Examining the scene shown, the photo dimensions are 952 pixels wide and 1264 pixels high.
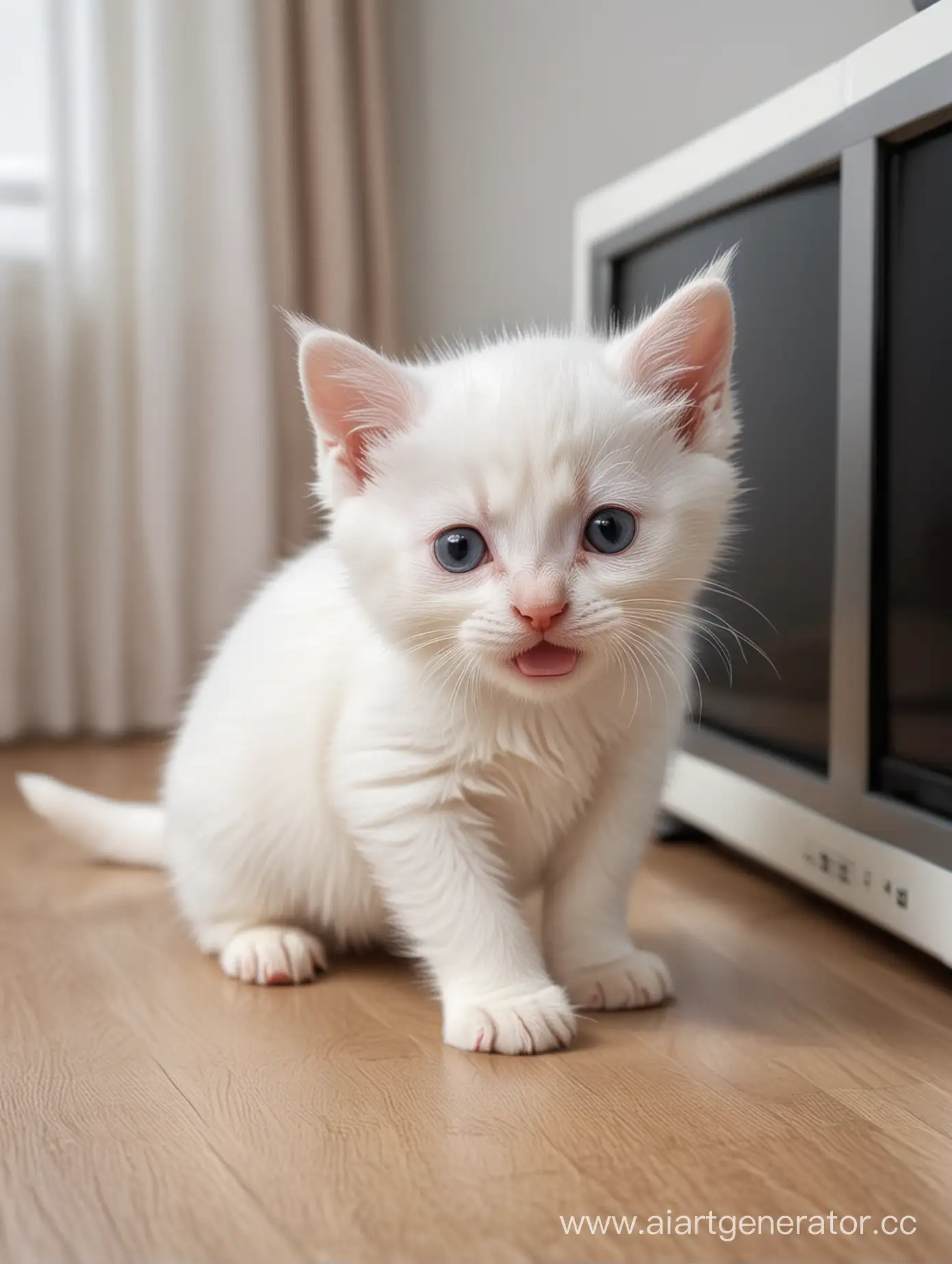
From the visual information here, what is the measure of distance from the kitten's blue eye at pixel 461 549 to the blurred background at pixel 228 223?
6.37 ft

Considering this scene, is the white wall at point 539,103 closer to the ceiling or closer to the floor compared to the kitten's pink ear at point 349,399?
closer to the ceiling

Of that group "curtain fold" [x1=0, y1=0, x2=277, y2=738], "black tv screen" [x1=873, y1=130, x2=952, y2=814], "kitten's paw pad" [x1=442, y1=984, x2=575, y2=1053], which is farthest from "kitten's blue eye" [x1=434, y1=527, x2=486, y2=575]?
"curtain fold" [x1=0, y1=0, x2=277, y2=738]

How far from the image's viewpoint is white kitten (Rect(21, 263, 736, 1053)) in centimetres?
108

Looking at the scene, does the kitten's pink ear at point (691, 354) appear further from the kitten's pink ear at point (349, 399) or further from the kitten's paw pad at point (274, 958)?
the kitten's paw pad at point (274, 958)

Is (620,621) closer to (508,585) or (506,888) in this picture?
(508,585)

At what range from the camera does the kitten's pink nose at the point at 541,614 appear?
104 centimetres

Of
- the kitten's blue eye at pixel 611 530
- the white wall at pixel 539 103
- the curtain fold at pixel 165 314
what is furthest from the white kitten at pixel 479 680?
the white wall at pixel 539 103

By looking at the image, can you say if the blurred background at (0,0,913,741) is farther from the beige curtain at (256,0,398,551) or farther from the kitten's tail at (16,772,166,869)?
the kitten's tail at (16,772,166,869)

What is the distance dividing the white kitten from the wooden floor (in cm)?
7

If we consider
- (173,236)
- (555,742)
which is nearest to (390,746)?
(555,742)

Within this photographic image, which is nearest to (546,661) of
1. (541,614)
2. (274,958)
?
(541,614)

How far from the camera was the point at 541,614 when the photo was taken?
104cm

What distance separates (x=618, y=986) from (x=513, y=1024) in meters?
0.15

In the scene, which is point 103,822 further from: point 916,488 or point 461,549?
point 916,488
